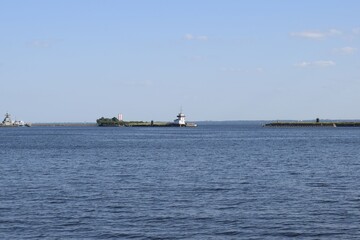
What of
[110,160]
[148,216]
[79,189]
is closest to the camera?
[148,216]

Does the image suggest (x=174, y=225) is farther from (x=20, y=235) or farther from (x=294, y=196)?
(x=294, y=196)

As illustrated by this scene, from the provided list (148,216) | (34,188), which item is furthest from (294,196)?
(34,188)

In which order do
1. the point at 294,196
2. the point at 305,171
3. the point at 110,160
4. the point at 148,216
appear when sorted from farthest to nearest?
the point at 110,160, the point at 305,171, the point at 294,196, the point at 148,216

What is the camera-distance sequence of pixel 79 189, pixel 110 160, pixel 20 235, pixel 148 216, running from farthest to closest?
pixel 110 160 < pixel 79 189 < pixel 148 216 < pixel 20 235

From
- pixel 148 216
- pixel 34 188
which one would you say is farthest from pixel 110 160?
pixel 148 216

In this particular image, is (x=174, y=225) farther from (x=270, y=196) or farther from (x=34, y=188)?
(x=34, y=188)

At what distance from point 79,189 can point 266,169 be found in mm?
22861

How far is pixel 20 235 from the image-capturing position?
98.0 feet

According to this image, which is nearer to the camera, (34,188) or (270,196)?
(270,196)

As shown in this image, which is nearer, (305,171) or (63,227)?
(63,227)

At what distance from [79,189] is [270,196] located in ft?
46.1

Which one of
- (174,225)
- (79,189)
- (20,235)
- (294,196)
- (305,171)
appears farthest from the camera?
(305,171)

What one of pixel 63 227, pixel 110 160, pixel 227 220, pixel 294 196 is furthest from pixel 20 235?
pixel 110 160

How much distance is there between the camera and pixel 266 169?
6259cm
